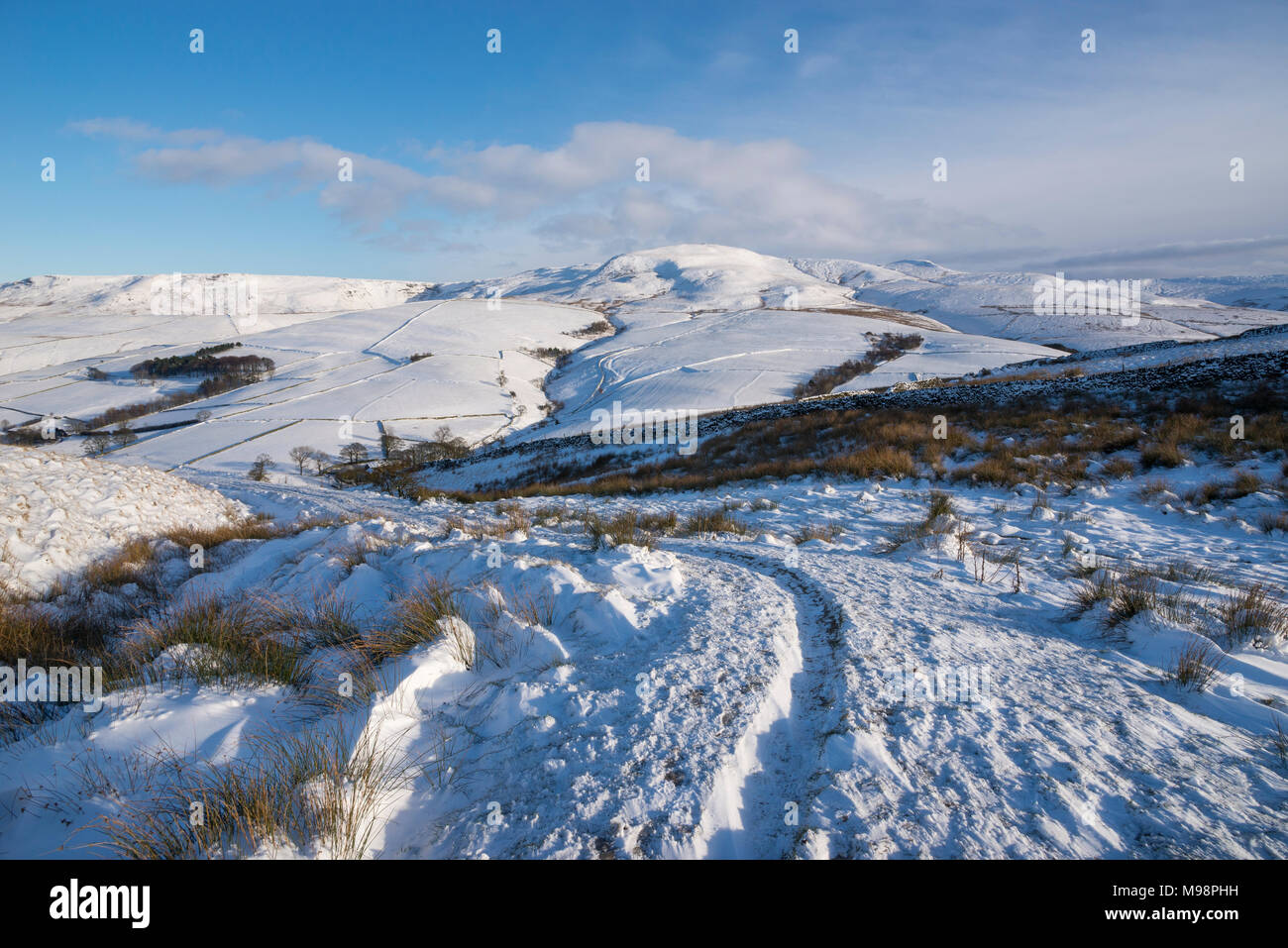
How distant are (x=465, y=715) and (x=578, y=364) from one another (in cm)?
8060

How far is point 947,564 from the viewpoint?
5863mm

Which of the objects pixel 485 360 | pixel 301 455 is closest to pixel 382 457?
pixel 301 455

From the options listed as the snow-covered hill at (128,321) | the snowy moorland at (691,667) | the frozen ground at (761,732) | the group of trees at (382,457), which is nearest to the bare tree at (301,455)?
the group of trees at (382,457)

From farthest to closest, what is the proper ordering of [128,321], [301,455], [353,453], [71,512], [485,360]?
[128,321], [485,360], [353,453], [301,455], [71,512]

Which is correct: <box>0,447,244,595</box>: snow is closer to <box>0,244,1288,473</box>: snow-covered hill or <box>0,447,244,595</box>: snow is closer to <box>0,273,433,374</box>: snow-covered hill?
<box>0,244,1288,473</box>: snow-covered hill

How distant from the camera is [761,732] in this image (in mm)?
2926

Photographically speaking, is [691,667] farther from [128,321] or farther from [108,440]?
[128,321]

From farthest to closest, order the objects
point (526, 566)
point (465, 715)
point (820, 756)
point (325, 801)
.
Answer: point (526, 566) < point (465, 715) < point (820, 756) < point (325, 801)

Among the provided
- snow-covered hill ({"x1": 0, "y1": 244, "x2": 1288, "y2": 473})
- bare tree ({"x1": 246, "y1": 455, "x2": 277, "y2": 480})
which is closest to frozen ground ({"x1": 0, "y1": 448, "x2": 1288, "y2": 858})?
snow-covered hill ({"x1": 0, "y1": 244, "x2": 1288, "y2": 473})
